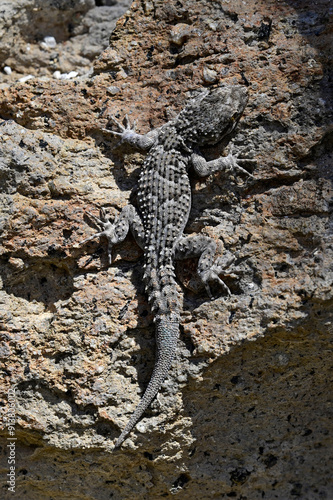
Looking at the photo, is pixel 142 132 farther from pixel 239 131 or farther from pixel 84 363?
pixel 84 363

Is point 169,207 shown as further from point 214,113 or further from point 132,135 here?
point 214,113

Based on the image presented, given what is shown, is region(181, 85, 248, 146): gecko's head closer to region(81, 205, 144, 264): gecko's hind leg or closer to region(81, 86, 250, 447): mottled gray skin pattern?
region(81, 86, 250, 447): mottled gray skin pattern

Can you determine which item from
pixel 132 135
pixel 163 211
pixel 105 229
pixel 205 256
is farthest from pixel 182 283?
pixel 132 135

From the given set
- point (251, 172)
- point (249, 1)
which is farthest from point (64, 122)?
point (249, 1)

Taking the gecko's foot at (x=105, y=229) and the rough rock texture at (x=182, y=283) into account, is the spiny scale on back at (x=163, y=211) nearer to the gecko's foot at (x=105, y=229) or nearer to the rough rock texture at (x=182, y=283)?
the rough rock texture at (x=182, y=283)

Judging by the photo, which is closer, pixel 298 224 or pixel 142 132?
pixel 298 224

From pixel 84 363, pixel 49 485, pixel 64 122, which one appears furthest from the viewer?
pixel 64 122

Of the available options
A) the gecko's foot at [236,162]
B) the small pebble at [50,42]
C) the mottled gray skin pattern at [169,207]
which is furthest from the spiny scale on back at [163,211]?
the small pebble at [50,42]
